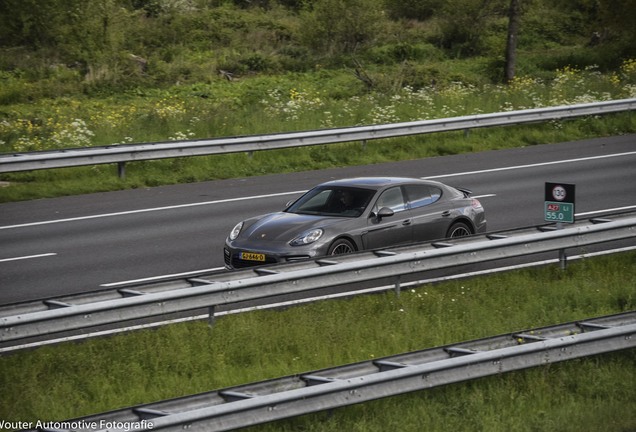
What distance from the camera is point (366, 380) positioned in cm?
858

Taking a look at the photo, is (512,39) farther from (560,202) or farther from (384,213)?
(560,202)

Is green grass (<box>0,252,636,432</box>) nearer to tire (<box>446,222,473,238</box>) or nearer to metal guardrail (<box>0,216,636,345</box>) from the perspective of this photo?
metal guardrail (<box>0,216,636,345</box>)

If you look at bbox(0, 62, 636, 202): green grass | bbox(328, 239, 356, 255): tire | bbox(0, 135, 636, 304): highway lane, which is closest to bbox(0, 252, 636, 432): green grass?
bbox(328, 239, 356, 255): tire

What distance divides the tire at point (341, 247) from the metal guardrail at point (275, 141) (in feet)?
29.0

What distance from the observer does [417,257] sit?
496 inches

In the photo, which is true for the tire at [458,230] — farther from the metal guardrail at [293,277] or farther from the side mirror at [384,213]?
the metal guardrail at [293,277]

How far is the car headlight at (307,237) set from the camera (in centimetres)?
1377

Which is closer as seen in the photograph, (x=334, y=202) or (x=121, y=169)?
(x=334, y=202)

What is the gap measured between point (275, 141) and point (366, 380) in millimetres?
15404

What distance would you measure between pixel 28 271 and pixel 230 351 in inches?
208

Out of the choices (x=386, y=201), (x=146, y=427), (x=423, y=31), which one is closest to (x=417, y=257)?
(x=386, y=201)

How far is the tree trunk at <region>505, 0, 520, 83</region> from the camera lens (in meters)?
35.1

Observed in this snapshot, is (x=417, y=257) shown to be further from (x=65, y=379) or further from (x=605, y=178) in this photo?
(x=605, y=178)

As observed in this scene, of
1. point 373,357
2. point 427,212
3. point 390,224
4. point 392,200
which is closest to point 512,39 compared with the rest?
point 427,212
